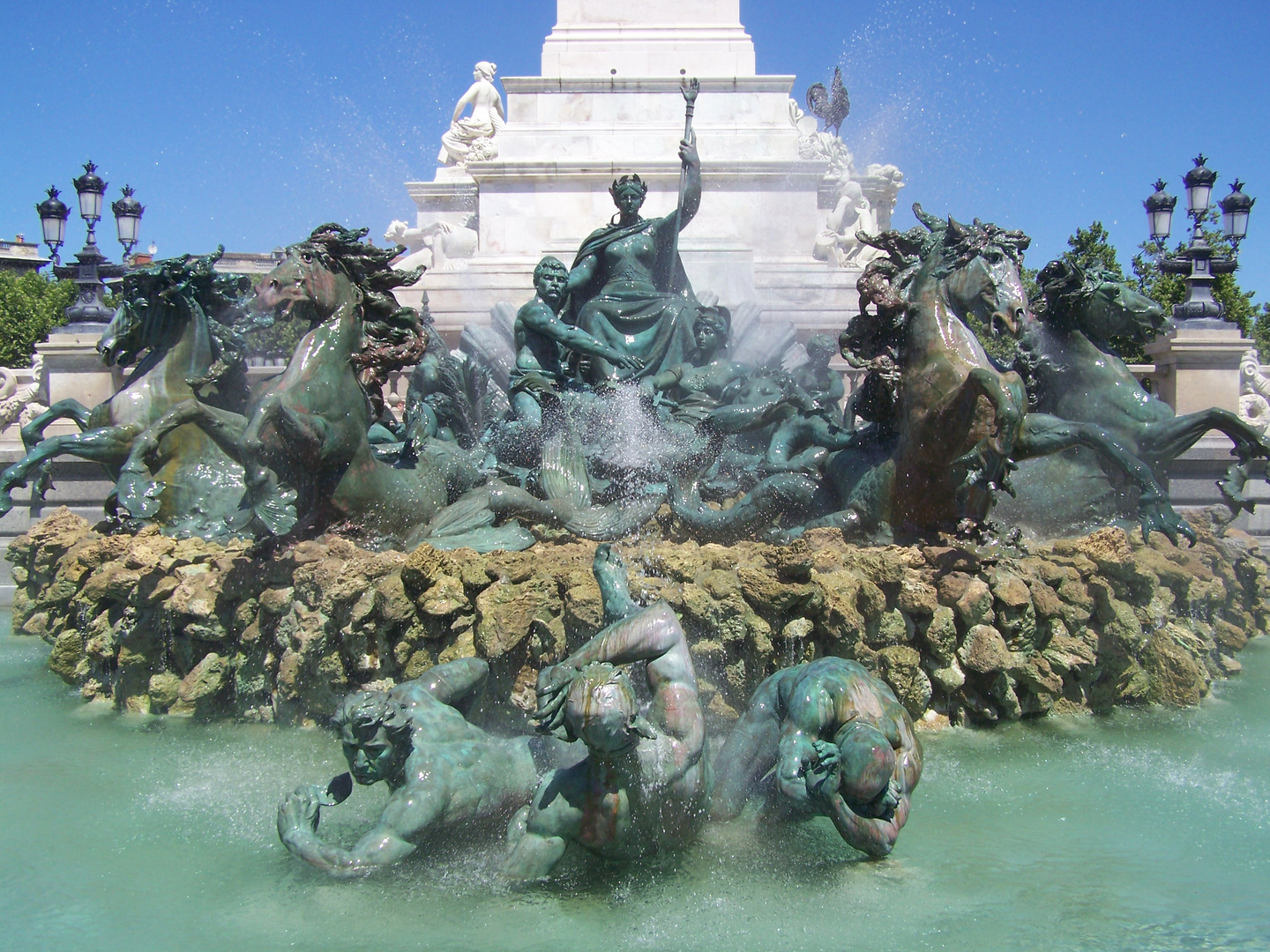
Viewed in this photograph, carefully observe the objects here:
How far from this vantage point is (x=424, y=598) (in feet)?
15.6

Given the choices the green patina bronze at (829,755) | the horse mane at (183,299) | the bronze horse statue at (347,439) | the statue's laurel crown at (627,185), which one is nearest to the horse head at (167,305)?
the horse mane at (183,299)

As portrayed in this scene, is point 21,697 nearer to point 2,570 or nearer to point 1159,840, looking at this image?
point 2,570

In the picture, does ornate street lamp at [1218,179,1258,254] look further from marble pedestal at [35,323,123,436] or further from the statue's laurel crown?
marble pedestal at [35,323,123,436]

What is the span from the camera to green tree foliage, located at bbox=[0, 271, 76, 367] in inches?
1152

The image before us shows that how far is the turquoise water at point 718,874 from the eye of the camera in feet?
9.87

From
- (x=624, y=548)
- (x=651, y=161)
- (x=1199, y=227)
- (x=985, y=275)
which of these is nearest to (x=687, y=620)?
(x=624, y=548)

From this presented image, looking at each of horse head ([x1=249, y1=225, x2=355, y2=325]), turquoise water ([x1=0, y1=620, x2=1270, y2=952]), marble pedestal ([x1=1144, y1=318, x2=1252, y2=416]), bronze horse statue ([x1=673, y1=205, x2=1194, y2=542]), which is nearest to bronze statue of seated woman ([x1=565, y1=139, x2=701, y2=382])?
bronze horse statue ([x1=673, y1=205, x2=1194, y2=542])

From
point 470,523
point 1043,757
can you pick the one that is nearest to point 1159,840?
point 1043,757

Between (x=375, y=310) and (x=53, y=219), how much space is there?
31.1ft

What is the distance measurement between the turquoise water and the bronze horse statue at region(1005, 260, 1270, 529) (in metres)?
2.45

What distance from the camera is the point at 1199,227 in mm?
11680

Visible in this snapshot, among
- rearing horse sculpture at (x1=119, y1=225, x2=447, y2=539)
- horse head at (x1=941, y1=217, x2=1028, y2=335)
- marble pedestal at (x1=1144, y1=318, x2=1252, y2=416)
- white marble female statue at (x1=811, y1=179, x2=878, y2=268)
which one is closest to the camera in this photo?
rearing horse sculpture at (x1=119, y1=225, x2=447, y2=539)

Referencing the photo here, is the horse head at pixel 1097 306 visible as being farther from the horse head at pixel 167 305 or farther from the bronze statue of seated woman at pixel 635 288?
the horse head at pixel 167 305

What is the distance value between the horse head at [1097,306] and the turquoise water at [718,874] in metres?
3.57
